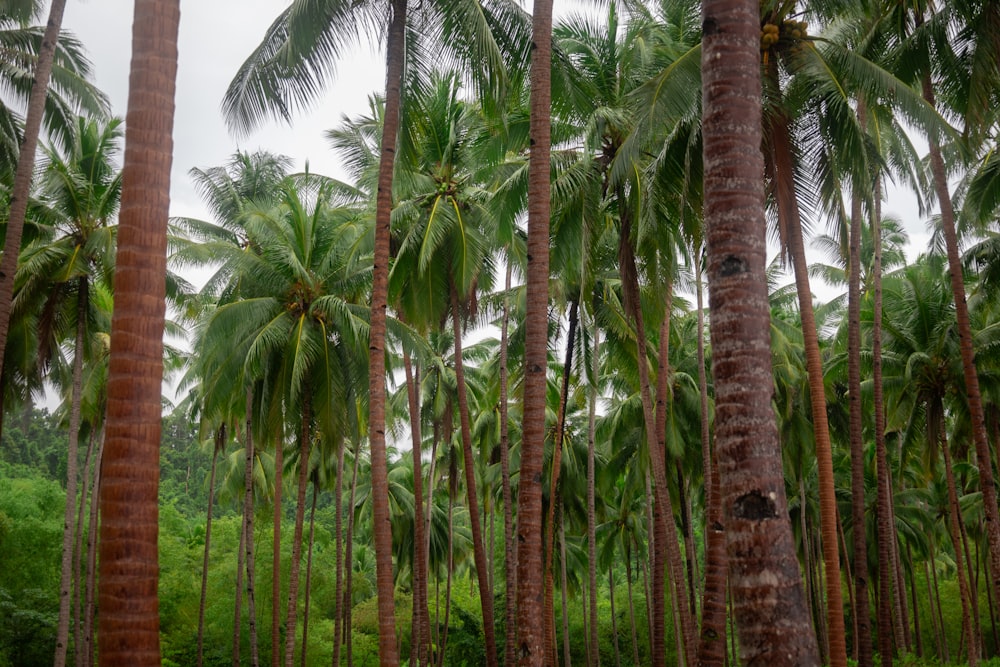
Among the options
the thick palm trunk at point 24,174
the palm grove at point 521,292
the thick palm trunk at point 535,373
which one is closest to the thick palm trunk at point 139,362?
the palm grove at point 521,292

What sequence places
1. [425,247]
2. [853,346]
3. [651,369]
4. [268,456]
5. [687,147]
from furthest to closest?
1. [268,456]
2. [651,369]
3. [425,247]
4. [853,346]
5. [687,147]

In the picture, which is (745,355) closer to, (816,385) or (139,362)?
(139,362)

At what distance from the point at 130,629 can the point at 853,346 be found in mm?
13204

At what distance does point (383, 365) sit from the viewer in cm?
1138

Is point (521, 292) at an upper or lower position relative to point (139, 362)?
upper

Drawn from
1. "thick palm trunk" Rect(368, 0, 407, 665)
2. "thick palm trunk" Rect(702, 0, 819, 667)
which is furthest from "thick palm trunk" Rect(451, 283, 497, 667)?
"thick palm trunk" Rect(702, 0, 819, 667)

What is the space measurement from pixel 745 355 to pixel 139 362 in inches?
154

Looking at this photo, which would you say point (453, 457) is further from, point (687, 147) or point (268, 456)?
point (687, 147)

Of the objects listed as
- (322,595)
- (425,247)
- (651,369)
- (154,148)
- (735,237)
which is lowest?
(322,595)

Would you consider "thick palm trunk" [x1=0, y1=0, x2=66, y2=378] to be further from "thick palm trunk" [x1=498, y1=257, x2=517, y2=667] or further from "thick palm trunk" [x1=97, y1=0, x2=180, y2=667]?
"thick palm trunk" [x1=498, y1=257, x2=517, y2=667]

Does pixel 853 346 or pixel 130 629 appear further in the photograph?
pixel 853 346

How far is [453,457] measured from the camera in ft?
109

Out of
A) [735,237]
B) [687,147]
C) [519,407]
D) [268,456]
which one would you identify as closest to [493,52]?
[687,147]

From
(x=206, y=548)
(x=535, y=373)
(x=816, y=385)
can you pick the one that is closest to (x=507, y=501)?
(x=816, y=385)
